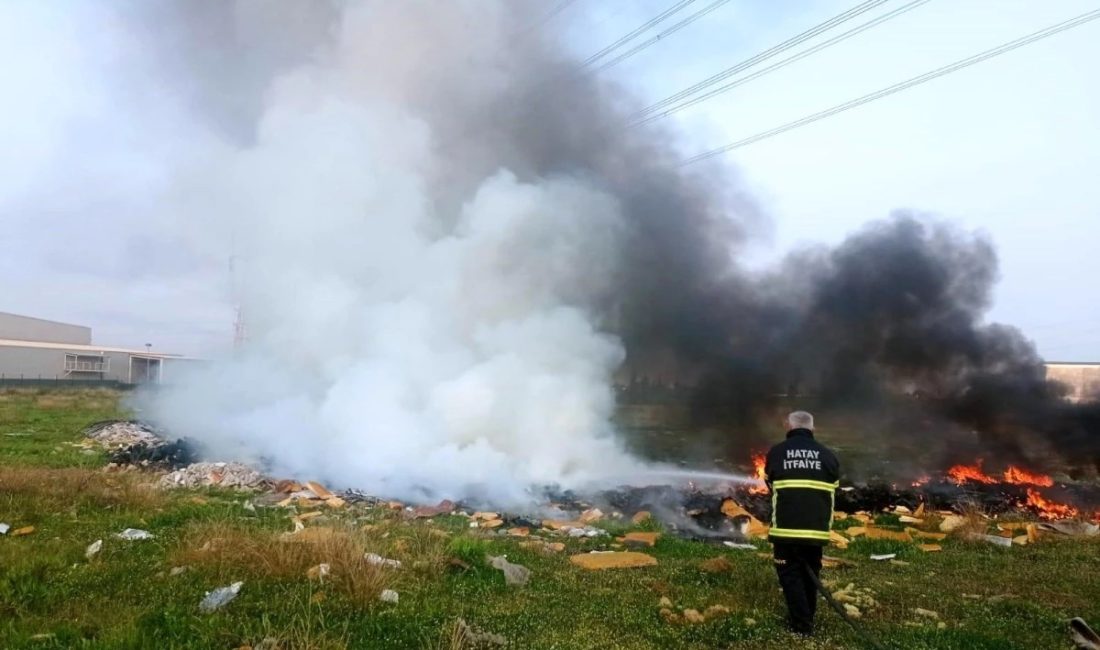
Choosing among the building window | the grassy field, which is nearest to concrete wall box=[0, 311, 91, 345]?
the building window

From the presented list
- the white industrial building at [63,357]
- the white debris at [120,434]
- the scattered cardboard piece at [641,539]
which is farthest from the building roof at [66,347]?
the scattered cardboard piece at [641,539]

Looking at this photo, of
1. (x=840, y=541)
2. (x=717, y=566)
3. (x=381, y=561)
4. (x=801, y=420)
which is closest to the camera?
(x=801, y=420)

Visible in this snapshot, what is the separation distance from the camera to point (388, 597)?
6.42m

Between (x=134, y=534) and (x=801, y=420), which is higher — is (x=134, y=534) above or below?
below

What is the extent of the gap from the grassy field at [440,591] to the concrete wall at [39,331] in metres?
66.2

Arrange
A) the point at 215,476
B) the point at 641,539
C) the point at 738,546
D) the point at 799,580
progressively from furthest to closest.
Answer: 1. the point at 215,476
2. the point at 738,546
3. the point at 641,539
4. the point at 799,580

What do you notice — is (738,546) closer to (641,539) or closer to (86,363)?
(641,539)

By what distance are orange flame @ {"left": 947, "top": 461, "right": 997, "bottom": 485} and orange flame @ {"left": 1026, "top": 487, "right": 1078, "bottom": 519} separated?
2023 mm

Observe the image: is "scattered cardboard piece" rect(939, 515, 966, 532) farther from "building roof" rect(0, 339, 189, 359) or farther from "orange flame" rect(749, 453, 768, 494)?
"building roof" rect(0, 339, 189, 359)

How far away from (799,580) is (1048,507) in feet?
48.7

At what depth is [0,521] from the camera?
9.39m

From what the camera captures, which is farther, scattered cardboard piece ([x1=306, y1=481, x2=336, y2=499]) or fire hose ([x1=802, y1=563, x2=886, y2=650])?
scattered cardboard piece ([x1=306, y1=481, x2=336, y2=499])

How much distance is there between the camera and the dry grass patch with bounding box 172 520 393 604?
21.5 feet

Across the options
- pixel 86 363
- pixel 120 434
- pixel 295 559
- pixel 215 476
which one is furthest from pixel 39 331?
pixel 295 559
